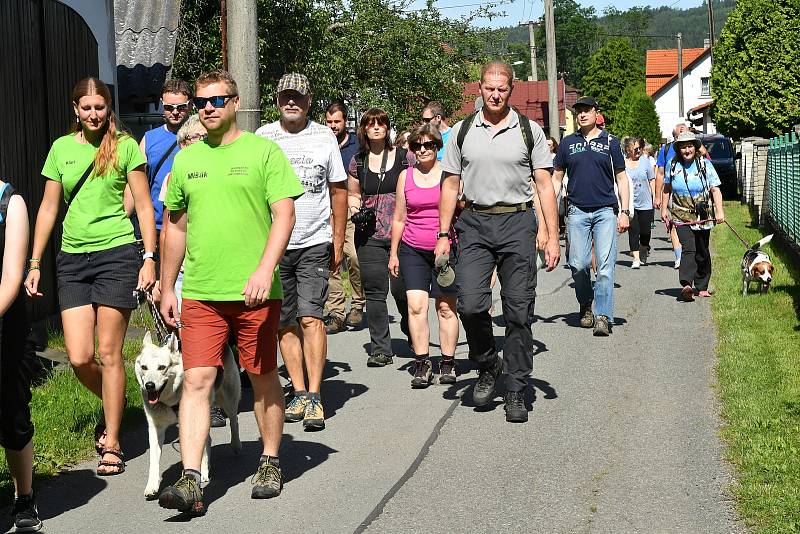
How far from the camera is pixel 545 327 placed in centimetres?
1173

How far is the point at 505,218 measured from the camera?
7.82m

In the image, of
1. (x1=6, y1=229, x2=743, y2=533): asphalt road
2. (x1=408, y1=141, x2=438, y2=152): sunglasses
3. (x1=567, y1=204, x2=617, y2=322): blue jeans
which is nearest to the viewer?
(x1=6, y1=229, x2=743, y2=533): asphalt road

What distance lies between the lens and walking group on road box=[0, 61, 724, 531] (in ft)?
19.1

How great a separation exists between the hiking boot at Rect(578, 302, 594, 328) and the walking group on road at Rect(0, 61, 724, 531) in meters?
0.31

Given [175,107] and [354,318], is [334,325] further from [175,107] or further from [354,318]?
[175,107]

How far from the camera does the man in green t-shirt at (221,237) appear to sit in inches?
228

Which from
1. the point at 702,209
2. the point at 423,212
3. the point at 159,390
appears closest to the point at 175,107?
the point at 423,212

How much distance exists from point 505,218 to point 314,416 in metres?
1.80

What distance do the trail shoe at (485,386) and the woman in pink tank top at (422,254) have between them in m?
0.77

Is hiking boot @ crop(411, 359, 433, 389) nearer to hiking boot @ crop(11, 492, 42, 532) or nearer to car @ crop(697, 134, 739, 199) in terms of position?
hiking boot @ crop(11, 492, 42, 532)

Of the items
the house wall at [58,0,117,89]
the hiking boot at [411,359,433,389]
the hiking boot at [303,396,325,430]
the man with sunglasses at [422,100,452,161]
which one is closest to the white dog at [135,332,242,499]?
the hiking boot at [303,396,325,430]

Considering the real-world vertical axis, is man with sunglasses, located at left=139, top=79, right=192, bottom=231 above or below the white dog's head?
above

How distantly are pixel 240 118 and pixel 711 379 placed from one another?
175 inches

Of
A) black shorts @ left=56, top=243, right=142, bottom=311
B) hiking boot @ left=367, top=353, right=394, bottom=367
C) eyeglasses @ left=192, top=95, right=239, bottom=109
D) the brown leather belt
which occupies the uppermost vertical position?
eyeglasses @ left=192, top=95, right=239, bottom=109
